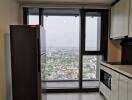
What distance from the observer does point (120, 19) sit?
3.68m

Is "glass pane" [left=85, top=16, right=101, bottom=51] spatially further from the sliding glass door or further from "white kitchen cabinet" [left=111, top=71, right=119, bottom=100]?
"white kitchen cabinet" [left=111, top=71, right=119, bottom=100]

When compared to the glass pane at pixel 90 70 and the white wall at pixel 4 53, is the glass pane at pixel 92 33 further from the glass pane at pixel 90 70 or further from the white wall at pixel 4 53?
the white wall at pixel 4 53

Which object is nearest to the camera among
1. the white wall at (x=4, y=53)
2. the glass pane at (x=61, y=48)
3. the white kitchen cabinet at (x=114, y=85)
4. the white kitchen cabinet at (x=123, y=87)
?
the white kitchen cabinet at (x=123, y=87)

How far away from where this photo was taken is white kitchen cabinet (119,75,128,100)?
Answer: 108 inches

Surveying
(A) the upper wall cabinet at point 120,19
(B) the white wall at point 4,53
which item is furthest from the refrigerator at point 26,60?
(A) the upper wall cabinet at point 120,19

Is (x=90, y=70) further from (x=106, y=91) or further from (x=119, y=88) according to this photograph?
(x=119, y=88)

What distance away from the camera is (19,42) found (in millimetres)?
2994

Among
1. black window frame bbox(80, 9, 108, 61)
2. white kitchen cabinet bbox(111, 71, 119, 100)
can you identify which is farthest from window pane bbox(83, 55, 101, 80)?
white kitchen cabinet bbox(111, 71, 119, 100)

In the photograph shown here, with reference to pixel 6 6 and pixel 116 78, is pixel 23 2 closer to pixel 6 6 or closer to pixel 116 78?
pixel 6 6

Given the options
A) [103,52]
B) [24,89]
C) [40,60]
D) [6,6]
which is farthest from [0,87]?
[103,52]

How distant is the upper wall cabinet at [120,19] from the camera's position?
335 centimetres

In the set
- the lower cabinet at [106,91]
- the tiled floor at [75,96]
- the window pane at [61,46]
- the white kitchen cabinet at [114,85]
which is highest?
the window pane at [61,46]

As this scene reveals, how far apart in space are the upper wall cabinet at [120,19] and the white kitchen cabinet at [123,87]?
95cm

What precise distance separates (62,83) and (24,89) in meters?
1.97
